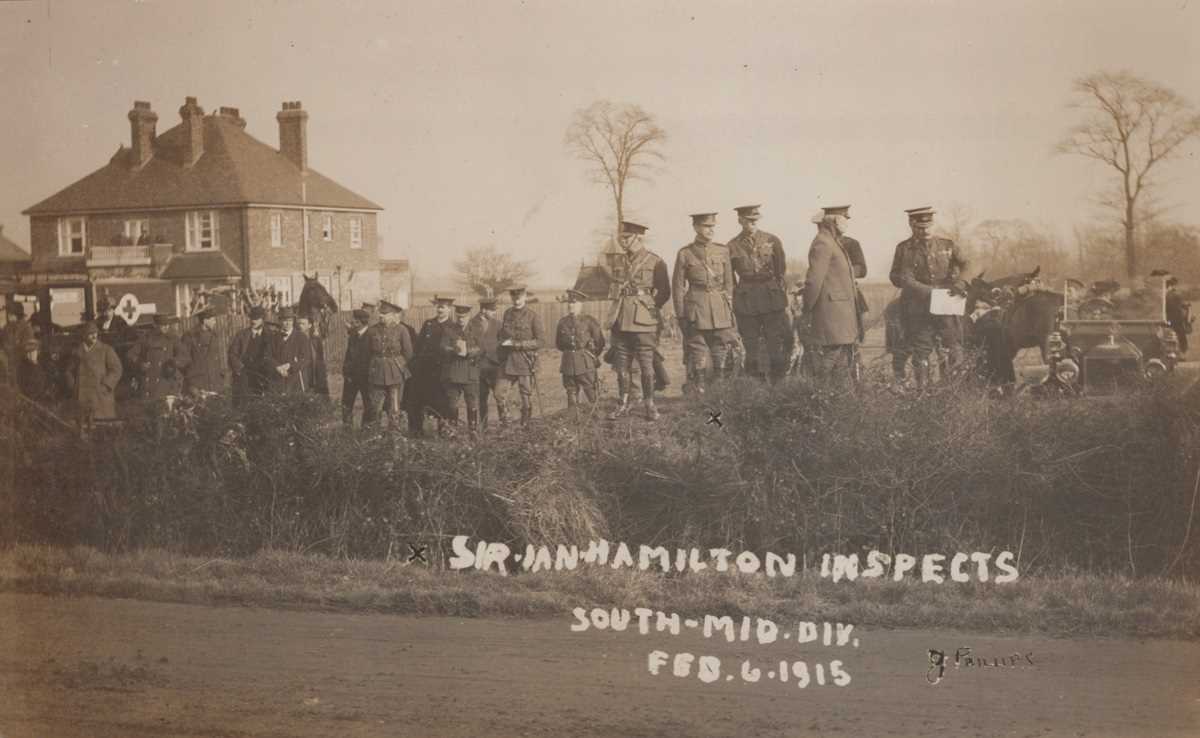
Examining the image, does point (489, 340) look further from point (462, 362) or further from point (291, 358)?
point (291, 358)

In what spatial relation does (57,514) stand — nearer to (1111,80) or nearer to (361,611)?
(361,611)

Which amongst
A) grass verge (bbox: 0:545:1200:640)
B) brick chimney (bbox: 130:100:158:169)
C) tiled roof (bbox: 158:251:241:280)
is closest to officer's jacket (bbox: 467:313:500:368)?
grass verge (bbox: 0:545:1200:640)

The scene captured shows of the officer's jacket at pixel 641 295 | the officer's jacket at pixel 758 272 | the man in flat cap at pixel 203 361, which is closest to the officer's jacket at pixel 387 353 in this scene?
the man in flat cap at pixel 203 361

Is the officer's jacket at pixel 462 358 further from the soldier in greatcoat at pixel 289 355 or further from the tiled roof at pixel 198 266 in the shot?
the tiled roof at pixel 198 266
